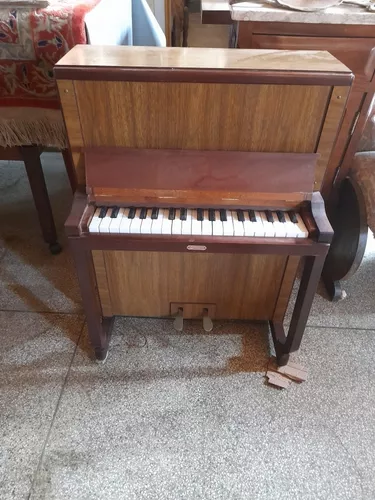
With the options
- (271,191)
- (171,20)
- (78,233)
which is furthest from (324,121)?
(171,20)

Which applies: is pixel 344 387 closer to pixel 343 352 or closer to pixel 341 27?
pixel 343 352

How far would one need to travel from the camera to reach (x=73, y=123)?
1.16 metres

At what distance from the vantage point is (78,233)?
1109 millimetres

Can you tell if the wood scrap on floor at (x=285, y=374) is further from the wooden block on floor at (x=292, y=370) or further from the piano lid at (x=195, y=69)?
the piano lid at (x=195, y=69)

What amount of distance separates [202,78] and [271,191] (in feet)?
1.21

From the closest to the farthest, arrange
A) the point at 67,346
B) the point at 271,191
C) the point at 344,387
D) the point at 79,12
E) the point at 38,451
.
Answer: the point at 271,191 → the point at 38,451 → the point at 79,12 → the point at 344,387 → the point at 67,346

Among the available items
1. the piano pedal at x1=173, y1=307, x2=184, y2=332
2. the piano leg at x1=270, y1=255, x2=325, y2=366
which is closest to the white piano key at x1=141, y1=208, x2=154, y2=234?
the piano leg at x1=270, y1=255, x2=325, y2=366

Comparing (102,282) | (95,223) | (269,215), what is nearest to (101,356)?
(102,282)

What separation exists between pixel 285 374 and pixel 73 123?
1153 mm

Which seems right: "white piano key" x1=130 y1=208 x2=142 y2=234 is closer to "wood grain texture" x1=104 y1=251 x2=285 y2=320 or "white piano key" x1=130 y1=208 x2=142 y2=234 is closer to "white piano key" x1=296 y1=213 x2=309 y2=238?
"wood grain texture" x1=104 y1=251 x2=285 y2=320

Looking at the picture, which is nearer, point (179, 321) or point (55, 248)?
point (179, 321)

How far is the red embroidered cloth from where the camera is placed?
140 cm

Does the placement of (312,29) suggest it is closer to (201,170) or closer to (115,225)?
(201,170)

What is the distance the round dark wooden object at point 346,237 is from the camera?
1.65 metres
